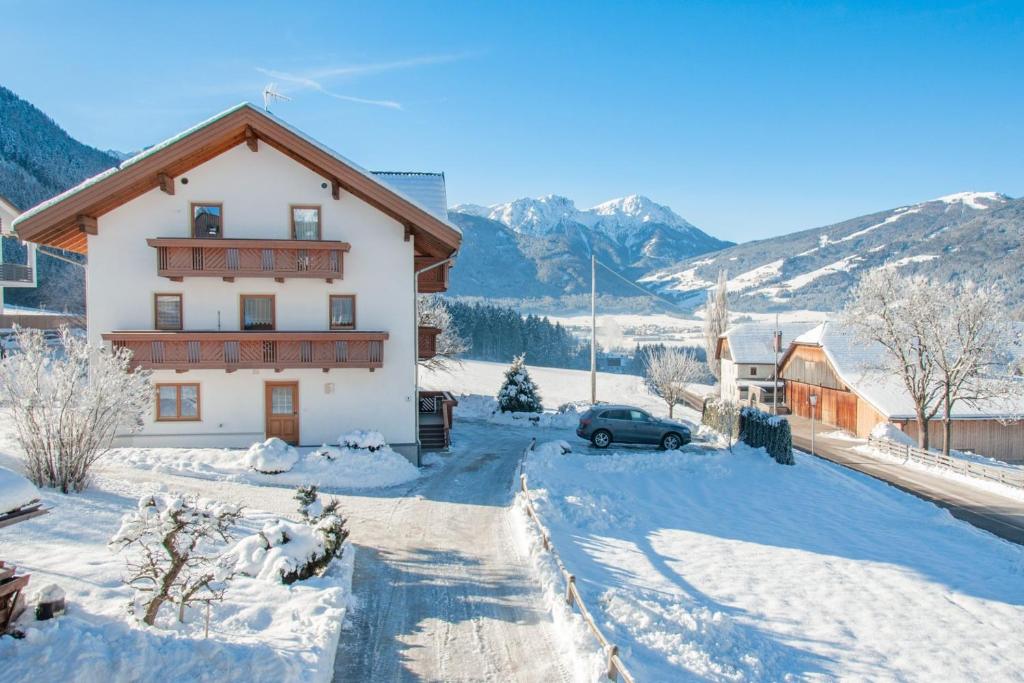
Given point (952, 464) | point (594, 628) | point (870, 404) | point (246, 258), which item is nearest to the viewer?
point (594, 628)

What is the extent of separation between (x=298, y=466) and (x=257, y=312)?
5.72 m

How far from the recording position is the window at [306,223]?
21781 millimetres

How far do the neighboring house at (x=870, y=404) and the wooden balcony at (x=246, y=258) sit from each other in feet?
106

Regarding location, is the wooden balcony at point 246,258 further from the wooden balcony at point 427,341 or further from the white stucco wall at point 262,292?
the wooden balcony at point 427,341

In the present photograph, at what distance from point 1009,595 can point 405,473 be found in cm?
1530

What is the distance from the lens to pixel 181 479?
17906mm

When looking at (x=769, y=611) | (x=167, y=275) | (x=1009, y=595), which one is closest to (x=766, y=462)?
(x=1009, y=595)

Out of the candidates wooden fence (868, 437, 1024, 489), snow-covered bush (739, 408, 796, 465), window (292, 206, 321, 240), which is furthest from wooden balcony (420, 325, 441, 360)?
wooden fence (868, 437, 1024, 489)

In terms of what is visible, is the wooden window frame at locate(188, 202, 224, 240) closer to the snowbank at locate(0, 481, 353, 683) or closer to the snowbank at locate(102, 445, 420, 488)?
the snowbank at locate(102, 445, 420, 488)

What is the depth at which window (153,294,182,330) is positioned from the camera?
69.9ft

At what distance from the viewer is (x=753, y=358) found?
60.8m

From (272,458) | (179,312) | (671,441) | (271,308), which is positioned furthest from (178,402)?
(671,441)

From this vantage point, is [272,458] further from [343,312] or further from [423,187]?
[423,187]

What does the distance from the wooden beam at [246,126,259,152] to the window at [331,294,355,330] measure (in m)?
5.39
